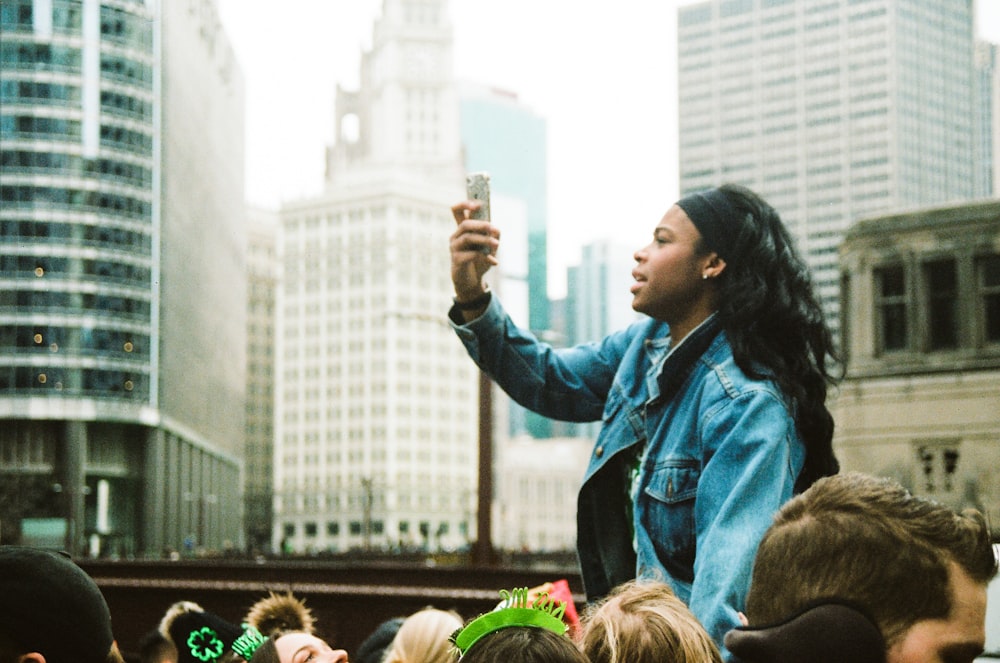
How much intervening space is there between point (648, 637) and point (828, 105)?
64903 millimetres

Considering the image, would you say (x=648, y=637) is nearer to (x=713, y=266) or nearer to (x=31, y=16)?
(x=713, y=266)

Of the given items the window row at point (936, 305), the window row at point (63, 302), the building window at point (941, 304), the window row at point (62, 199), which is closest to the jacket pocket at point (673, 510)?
the window row at point (936, 305)

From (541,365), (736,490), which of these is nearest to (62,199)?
(541,365)

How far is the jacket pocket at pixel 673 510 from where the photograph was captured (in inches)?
115

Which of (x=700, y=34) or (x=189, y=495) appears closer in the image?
(x=700, y=34)

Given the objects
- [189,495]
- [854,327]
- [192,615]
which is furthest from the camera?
[189,495]

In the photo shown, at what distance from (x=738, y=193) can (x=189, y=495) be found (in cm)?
9067

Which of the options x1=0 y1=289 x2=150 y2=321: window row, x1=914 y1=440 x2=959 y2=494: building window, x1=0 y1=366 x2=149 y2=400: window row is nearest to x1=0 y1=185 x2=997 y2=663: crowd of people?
x1=914 y1=440 x2=959 y2=494: building window

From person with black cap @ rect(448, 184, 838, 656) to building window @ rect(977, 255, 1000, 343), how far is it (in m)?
32.2

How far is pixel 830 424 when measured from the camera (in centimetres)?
292

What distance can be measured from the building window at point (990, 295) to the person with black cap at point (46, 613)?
33627 millimetres

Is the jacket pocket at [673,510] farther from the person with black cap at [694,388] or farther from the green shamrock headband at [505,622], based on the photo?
the green shamrock headband at [505,622]

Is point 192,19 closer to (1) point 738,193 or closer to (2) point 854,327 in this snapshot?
(2) point 854,327

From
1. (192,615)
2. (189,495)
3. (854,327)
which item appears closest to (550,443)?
(189,495)
